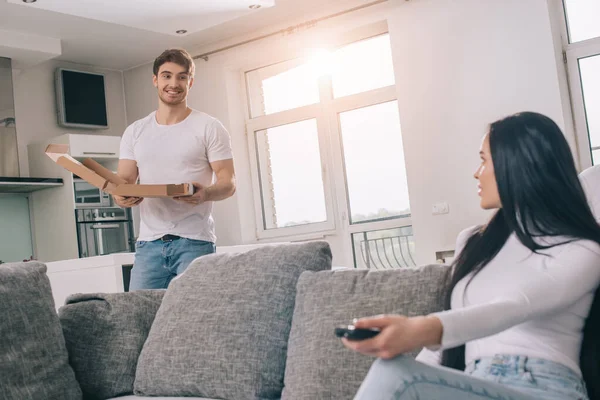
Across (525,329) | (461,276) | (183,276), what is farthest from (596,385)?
(183,276)

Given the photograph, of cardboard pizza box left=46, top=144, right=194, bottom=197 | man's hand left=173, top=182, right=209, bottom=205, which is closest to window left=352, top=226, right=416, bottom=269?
man's hand left=173, top=182, right=209, bottom=205

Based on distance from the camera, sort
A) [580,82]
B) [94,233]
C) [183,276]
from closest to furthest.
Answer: [183,276] → [580,82] → [94,233]

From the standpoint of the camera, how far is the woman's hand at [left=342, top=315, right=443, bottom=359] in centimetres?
111

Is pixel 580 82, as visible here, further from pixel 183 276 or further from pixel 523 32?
pixel 183 276

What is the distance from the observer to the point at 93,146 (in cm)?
574

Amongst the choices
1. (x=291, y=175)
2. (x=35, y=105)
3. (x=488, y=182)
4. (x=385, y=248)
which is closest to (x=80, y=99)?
(x=35, y=105)

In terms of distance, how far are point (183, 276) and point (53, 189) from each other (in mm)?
3798

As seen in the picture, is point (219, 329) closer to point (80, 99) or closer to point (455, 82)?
point (455, 82)

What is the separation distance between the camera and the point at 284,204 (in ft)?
20.1

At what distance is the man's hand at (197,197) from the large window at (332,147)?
3.10 meters

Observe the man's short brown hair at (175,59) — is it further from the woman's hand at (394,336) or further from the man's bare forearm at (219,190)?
the woman's hand at (394,336)

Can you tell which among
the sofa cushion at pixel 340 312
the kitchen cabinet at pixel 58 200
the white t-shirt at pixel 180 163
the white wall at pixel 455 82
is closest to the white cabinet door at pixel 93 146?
the kitchen cabinet at pixel 58 200

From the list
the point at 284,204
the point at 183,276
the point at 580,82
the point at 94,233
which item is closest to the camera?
the point at 183,276

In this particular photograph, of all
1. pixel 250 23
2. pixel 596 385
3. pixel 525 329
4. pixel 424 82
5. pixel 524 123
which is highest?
pixel 250 23
